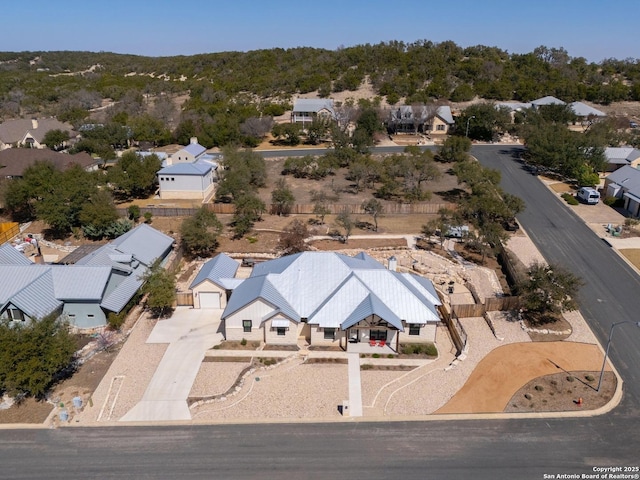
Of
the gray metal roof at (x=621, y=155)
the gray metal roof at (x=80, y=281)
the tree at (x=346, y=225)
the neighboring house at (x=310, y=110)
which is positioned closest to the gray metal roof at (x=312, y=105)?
the neighboring house at (x=310, y=110)

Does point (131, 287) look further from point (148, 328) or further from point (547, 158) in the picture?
point (547, 158)

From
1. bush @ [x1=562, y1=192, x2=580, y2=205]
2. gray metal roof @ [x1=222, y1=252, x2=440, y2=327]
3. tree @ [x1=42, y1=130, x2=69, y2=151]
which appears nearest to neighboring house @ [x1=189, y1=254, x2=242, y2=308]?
gray metal roof @ [x1=222, y1=252, x2=440, y2=327]

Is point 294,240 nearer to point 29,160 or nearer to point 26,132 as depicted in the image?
point 29,160

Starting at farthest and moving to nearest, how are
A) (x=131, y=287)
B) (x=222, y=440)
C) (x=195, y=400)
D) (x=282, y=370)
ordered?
(x=131, y=287)
(x=282, y=370)
(x=195, y=400)
(x=222, y=440)

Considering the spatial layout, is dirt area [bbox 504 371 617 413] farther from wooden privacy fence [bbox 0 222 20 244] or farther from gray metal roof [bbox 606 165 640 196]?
wooden privacy fence [bbox 0 222 20 244]

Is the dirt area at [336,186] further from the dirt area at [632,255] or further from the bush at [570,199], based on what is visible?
the dirt area at [632,255]

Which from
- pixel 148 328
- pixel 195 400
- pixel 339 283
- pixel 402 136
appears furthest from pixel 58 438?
pixel 402 136
